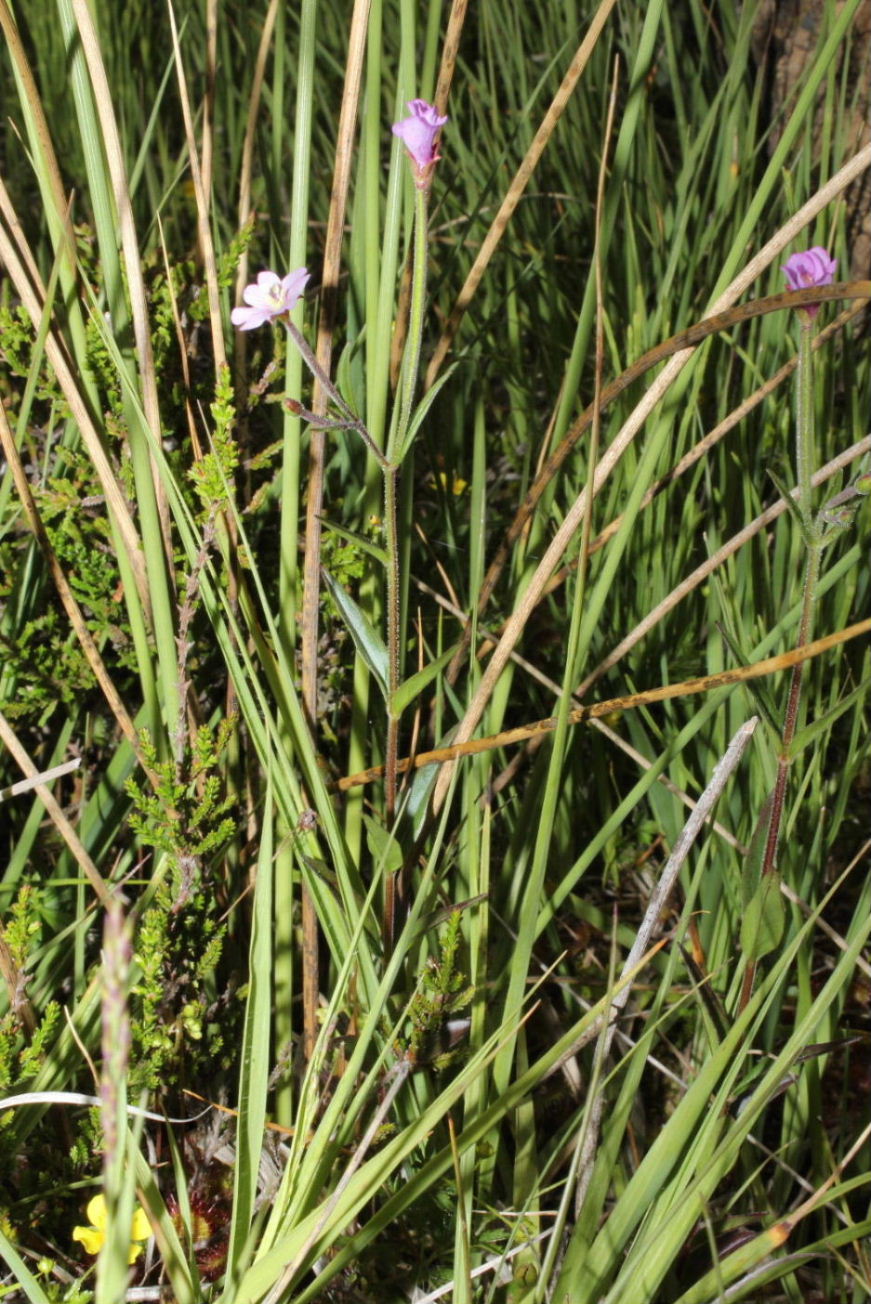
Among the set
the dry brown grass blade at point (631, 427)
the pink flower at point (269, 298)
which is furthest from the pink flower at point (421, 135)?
the dry brown grass blade at point (631, 427)

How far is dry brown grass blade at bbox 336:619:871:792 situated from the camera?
0.73m

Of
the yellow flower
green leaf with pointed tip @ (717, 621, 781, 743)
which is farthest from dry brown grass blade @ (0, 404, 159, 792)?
green leaf with pointed tip @ (717, 621, 781, 743)

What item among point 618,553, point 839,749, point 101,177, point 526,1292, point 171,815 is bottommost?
point 526,1292

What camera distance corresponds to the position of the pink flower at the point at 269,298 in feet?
2.24

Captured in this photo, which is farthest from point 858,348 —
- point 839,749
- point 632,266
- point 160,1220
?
point 160,1220

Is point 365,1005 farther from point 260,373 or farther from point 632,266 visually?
point 632,266

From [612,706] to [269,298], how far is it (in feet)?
1.25

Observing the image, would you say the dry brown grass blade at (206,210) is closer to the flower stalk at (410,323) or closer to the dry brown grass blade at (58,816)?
the flower stalk at (410,323)

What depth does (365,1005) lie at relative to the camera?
2.67 ft

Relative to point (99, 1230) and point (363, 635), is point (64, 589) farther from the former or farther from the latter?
point (99, 1230)

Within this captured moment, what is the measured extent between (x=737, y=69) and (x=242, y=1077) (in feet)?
3.61

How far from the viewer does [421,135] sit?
0.61 meters

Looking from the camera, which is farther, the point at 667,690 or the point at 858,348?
the point at 858,348

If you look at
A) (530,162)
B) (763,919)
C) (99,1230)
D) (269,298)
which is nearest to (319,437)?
(269,298)
